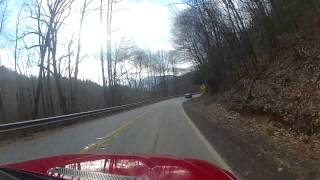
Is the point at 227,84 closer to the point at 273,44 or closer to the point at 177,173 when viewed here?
the point at 273,44

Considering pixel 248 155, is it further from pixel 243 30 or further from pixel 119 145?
pixel 243 30

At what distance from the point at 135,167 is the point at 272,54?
28838mm

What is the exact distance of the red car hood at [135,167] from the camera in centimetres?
408

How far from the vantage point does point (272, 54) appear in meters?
32.3

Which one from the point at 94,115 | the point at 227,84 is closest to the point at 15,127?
the point at 94,115

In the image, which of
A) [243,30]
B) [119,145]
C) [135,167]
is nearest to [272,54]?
[243,30]

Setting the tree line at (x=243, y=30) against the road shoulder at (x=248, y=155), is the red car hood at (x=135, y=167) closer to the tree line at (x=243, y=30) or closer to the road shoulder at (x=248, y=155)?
the road shoulder at (x=248, y=155)

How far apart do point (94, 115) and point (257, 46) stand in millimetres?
12433

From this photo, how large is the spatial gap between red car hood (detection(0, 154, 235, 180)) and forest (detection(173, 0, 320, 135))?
10.1 metres

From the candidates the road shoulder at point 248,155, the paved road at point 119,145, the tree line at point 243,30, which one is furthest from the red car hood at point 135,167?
the tree line at point 243,30

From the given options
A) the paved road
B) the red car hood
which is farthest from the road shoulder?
the red car hood

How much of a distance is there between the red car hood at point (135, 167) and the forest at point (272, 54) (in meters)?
10.1

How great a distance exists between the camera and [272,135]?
1609cm

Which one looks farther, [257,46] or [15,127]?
[257,46]
